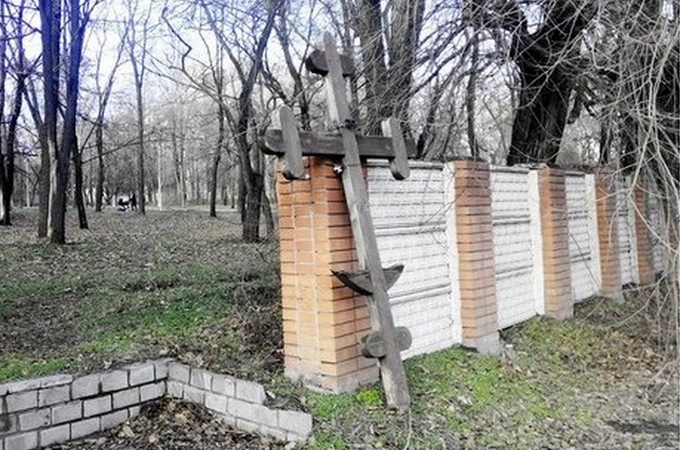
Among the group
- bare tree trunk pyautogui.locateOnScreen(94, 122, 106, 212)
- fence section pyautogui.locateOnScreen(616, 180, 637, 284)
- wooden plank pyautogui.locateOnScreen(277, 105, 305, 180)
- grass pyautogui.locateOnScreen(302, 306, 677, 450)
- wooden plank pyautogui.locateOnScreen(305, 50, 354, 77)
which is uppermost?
bare tree trunk pyautogui.locateOnScreen(94, 122, 106, 212)

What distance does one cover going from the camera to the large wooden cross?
394 cm

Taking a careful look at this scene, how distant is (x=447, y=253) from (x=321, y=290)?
5.72 ft

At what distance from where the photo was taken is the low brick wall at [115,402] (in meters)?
4.01

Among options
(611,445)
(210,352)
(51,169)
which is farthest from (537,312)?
(51,169)

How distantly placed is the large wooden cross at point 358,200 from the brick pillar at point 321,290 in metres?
0.14

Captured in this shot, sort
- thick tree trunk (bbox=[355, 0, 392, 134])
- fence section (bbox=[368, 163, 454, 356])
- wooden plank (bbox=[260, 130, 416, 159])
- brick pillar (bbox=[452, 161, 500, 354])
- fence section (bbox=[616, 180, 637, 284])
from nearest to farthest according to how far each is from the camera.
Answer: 1. wooden plank (bbox=[260, 130, 416, 159])
2. fence section (bbox=[368, 163, 454, 356])
3. brick pillar (bbox=[452, 161, 500, 354])
4. thick tree trunk (bbox=[355, 0, 392, 134])
5. fence section (bbox=[616, 180, 637, 284])

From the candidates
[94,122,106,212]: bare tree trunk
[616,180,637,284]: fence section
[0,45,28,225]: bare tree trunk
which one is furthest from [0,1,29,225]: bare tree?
[616,180,637,284]: fence section

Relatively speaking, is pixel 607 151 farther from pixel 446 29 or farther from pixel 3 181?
pixel 3 181

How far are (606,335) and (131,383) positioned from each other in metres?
5.18

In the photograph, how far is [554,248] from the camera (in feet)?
22.7

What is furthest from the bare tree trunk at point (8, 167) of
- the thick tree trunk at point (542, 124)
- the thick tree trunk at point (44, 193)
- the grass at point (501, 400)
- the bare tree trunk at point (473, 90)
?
the grass at point (501, 400)

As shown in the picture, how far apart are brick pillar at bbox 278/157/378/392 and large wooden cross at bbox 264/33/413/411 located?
0.14 m

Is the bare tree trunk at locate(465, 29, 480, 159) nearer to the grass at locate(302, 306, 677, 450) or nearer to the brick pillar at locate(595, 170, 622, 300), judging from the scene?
the grass at locate(302, 306, 677, 450)

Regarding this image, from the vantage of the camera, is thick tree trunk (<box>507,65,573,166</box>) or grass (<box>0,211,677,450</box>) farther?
thick tree trunk (<box>507,65,573,166</box>)
